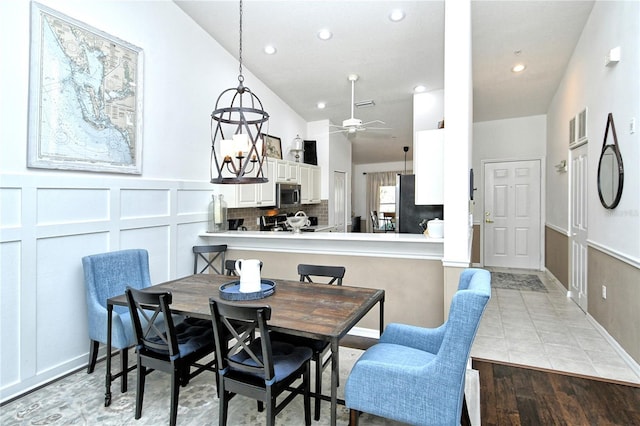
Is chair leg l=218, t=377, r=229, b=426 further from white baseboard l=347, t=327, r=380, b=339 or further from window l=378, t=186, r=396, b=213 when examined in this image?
window l=378, t=186, r=396, b=213

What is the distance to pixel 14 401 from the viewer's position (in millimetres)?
2381

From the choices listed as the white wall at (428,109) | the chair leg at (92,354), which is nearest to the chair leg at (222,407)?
the chair leg at (92,354)

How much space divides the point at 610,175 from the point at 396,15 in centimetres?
264

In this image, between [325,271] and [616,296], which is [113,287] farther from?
[616,296]

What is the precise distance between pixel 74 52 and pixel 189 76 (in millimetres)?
1271

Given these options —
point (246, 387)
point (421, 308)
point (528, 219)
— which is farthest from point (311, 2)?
point (528, 219)

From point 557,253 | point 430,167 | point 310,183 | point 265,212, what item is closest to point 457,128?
point 430,167

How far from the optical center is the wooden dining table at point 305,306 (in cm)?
169

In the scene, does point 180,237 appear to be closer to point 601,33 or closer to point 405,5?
point 405,5

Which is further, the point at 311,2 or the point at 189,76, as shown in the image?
the point at 189,76

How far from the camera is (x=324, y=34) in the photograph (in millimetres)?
4117

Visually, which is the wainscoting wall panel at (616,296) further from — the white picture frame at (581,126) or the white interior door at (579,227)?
the white picture frame at (581,126)

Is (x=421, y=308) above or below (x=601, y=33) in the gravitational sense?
below

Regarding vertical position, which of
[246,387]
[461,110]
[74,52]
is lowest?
[246,387]
